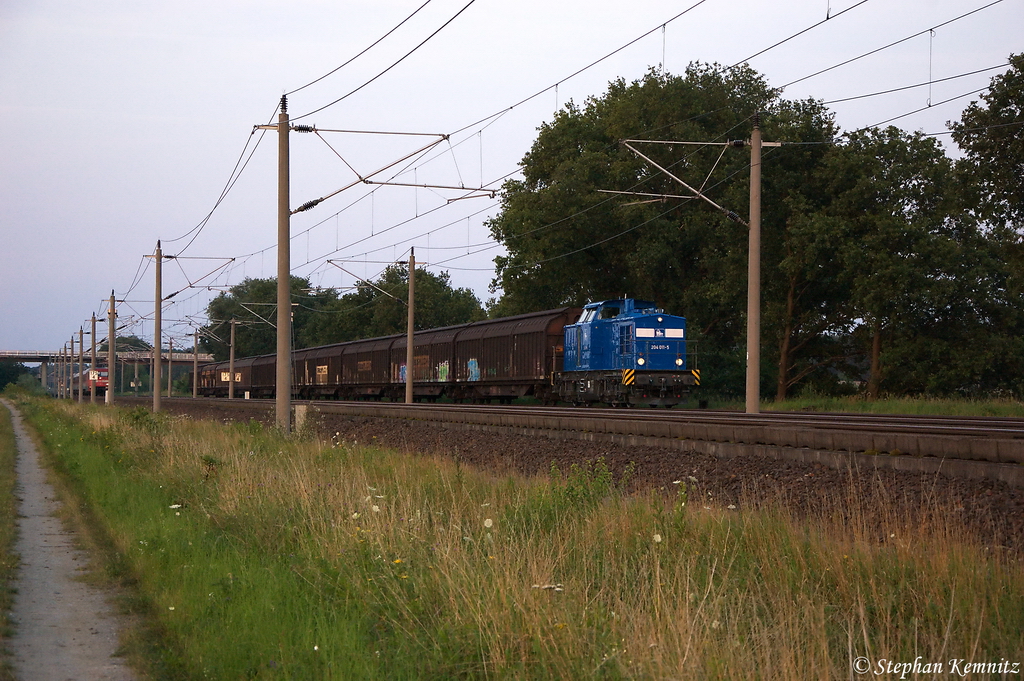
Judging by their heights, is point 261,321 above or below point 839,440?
above

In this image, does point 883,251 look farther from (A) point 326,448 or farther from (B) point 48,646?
A: (B) point 48,646

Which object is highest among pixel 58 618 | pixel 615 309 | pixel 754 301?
pixel 615 309

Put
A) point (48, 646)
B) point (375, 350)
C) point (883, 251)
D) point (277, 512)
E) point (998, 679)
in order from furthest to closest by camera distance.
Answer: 1. point (375, 350)
2. point (883, 251)
3. point (277, 512)
4. point (48, 646)
5. point (998, 679)

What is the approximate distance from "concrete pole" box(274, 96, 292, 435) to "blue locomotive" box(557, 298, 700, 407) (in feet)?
41.9

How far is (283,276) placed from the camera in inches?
817

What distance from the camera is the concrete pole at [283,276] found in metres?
20.6

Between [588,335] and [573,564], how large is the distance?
26.3 meters

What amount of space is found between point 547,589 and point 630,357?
84.5 ft

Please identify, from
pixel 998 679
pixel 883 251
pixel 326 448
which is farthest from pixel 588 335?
pixel 998 679

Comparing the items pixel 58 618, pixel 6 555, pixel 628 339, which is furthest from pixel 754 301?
pixel 58 618

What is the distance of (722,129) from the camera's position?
48.1m

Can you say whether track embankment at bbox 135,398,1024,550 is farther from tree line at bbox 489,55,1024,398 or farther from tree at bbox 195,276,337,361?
tree at bbox 195,276,337,361

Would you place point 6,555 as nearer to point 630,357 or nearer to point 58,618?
point 58,618

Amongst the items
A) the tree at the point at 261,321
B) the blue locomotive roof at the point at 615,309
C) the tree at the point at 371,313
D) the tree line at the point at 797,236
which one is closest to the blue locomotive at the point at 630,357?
the blue locomotive roof at the point at 615,309
